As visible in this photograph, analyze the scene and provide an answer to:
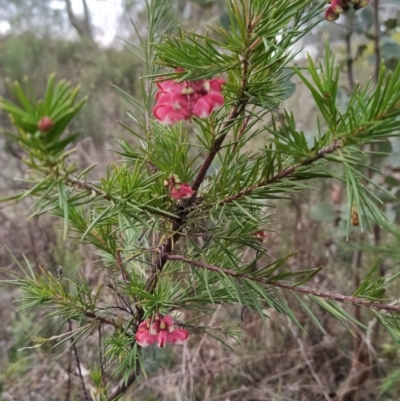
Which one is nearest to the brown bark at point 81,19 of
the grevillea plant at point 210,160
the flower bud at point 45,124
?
the grevillea plant at point 210,160

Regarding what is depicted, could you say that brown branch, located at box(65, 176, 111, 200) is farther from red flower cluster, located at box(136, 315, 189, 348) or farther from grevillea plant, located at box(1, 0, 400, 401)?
red flower cluster, located at box(136, 315, 189, 348)

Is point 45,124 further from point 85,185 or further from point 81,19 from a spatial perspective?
point 81,19

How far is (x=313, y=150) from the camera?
1.01 feet

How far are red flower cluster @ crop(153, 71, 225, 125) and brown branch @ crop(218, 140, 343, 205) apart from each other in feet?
0.25

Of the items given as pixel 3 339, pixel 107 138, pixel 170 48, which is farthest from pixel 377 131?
pixel 107 138

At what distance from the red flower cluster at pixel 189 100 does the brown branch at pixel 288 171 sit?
8 cm

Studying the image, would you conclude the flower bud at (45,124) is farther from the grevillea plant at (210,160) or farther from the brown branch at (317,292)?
the brown branch at (317,292)

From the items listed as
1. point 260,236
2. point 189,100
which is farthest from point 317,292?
point 189,100

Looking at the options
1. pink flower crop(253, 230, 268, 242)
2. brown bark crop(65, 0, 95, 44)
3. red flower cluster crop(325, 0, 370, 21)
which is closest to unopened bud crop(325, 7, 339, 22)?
red flower cluster crop(325, 0, 370, 21)

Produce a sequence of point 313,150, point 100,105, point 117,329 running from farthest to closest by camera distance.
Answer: point 100,105 < point 117,329 < point 313,150

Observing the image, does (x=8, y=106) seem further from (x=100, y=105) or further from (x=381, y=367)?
(x=100, y=105)

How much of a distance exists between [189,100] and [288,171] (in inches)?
3.9

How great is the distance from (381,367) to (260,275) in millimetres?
1043

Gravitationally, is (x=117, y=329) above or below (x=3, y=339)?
above
